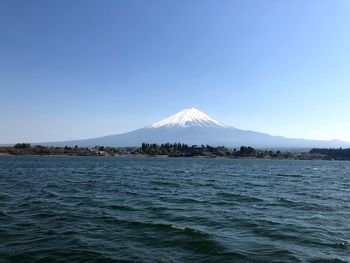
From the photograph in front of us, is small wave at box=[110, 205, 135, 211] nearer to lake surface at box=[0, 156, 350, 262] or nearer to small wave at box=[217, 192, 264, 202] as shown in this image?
lake surface at box=[0, 156, 350, 262]

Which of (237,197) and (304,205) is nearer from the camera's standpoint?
(304,205)

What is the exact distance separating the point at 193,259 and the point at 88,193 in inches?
909

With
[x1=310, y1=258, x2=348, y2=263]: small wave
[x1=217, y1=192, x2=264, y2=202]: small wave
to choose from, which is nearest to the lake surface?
[x1=310, y1=258, x2=348, y2=263]: small wave

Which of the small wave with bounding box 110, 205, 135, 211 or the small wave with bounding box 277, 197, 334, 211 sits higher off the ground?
the small wave with bounding box 277, 197, 334, 211

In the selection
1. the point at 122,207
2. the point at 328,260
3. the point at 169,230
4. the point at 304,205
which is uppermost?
the point at 304,205

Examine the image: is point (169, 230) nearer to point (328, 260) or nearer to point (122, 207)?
point (328, 260)

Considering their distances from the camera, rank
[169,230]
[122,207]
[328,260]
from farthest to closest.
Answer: [122,207] < [169,230] < [328,260]

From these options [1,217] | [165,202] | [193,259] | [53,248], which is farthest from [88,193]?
[193,259]

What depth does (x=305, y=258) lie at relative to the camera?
16.3 m

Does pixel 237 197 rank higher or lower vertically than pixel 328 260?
higher

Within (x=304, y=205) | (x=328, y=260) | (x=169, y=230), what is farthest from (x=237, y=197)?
(x=328, y=260)

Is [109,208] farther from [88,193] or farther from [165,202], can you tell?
[88,193]

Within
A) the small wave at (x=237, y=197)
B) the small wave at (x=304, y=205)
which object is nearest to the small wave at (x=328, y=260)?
the small wave at (x=304, y=205)

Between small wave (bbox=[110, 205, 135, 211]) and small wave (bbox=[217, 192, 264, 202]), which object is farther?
small wave (bbox=[217, 192, 264, 202])
